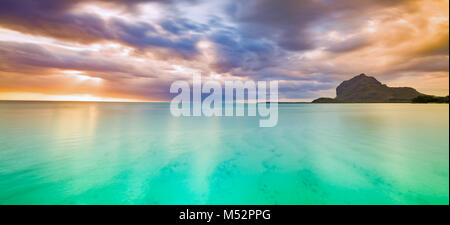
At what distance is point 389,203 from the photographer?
523 cm

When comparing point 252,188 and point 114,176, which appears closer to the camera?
point 252,188

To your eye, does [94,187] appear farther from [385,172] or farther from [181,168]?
[385,172]

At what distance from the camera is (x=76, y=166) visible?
769cm
